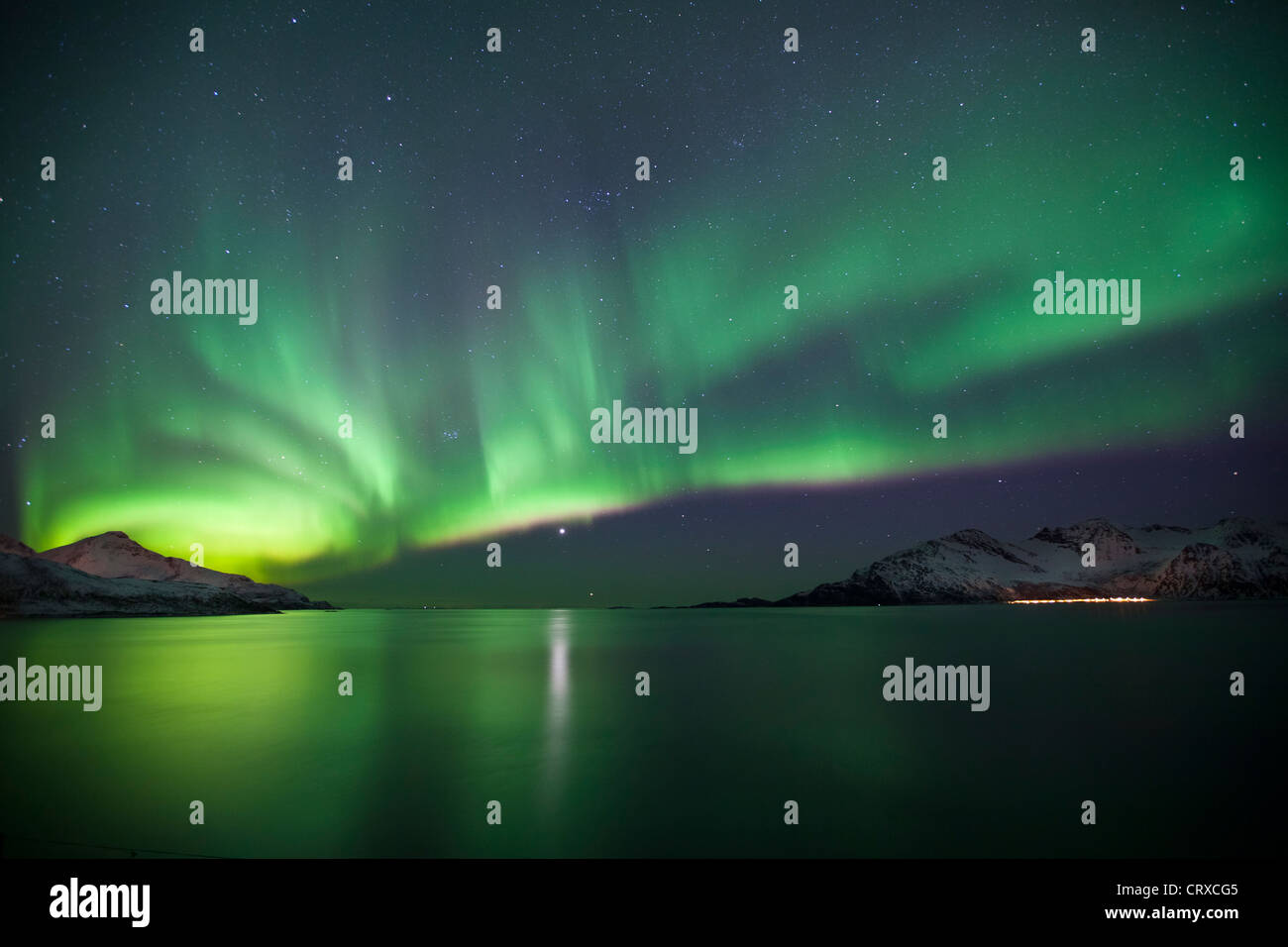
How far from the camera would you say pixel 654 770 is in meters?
17.3

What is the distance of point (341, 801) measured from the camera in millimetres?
14961

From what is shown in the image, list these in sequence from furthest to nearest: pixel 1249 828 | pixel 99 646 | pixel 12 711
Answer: pixel 99 646 → pixel 12 711 → pixel 1249 828

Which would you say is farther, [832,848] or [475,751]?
[475,751]

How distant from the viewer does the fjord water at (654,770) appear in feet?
41.7

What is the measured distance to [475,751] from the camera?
19.3m

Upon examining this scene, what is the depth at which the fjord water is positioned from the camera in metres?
12.7
